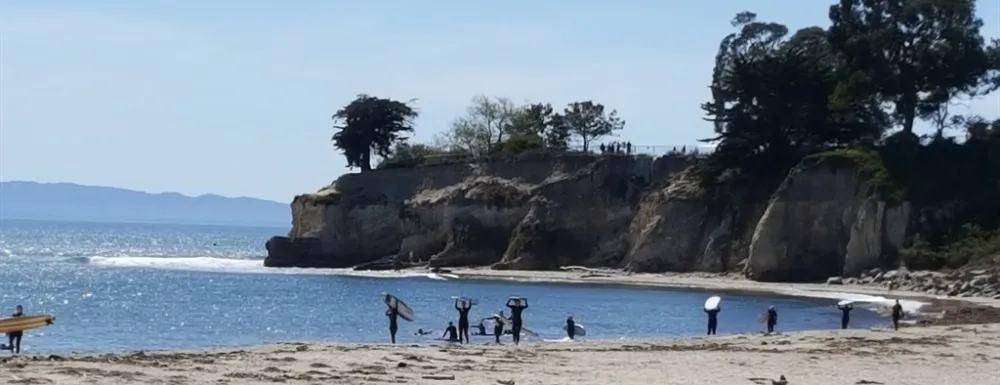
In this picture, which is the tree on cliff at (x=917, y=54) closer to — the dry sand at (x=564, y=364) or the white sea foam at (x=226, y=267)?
the white sea foam at (x=226, y=267)

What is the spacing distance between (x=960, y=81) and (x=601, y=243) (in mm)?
22997

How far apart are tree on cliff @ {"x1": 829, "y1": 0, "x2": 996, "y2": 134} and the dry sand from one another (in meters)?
46.9

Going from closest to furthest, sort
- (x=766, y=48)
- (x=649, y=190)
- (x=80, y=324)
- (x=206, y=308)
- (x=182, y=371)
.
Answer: (x=182, y=371) < (x=80, y=324) < (x=206, y=308) < (x=649, y=190) < (x=766, y=48)

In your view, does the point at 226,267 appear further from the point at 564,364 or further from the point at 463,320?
the point at 564,364

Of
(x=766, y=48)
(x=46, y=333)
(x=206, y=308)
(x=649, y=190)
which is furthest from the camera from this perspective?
(x=766, y=48)

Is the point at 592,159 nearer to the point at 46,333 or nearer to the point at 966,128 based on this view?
the point at 966,128

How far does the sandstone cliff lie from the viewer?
248 ft

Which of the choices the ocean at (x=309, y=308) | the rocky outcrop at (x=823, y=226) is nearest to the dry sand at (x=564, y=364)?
the ocean at (x=309, y=308)

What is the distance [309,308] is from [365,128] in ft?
165

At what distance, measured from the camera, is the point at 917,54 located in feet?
258

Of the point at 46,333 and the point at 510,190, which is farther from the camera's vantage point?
the point at 510,190

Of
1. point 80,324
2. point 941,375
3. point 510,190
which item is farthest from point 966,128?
point 941,375

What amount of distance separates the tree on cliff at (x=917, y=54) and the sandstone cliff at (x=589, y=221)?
18.7 ft

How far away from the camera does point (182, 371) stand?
75.6 feet
